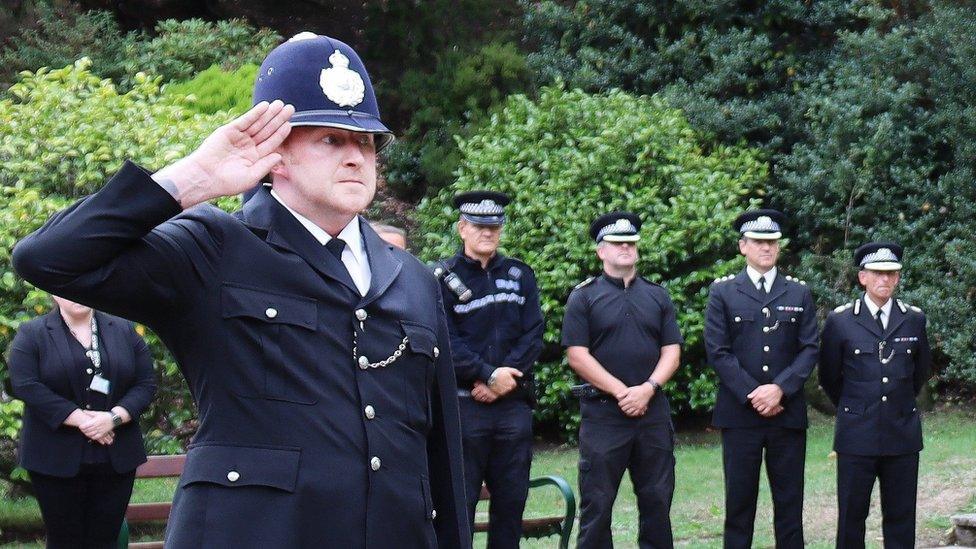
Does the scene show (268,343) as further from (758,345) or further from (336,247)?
(758,345)

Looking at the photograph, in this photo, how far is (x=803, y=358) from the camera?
8.51m

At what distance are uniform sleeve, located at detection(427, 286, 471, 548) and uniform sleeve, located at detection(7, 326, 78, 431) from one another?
179 inches

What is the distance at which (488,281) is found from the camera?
8.16 metres

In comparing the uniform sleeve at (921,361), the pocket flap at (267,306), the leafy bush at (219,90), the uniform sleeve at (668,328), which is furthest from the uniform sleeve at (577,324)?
the pocket flap at (267,306)

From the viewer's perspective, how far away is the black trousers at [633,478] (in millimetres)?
8148

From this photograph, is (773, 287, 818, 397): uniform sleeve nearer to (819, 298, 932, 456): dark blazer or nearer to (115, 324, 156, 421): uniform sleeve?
(819, 298, 932, 456): dark blazer

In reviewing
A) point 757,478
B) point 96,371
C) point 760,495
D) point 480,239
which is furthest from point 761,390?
point 96,371

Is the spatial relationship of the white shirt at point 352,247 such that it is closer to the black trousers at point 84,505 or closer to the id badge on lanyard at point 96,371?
the black trousers at point 84,505

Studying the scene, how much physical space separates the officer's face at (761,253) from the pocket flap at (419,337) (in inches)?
240

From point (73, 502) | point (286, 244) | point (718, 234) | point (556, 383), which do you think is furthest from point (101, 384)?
point (718, 234)

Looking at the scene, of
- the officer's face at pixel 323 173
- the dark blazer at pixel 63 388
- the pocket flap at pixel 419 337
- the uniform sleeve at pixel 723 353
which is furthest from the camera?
the uniform sleeve at pixel 723 353

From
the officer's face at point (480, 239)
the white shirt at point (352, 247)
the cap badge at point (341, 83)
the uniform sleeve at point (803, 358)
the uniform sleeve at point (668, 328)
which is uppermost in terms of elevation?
the cap badge at point (341, 83)

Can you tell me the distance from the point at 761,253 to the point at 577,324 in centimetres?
142

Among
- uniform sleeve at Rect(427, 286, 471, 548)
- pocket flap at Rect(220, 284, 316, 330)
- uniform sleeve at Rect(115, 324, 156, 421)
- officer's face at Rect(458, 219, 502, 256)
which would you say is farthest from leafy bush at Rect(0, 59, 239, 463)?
pocket flap at Rect(220, 284, 316, 330)
